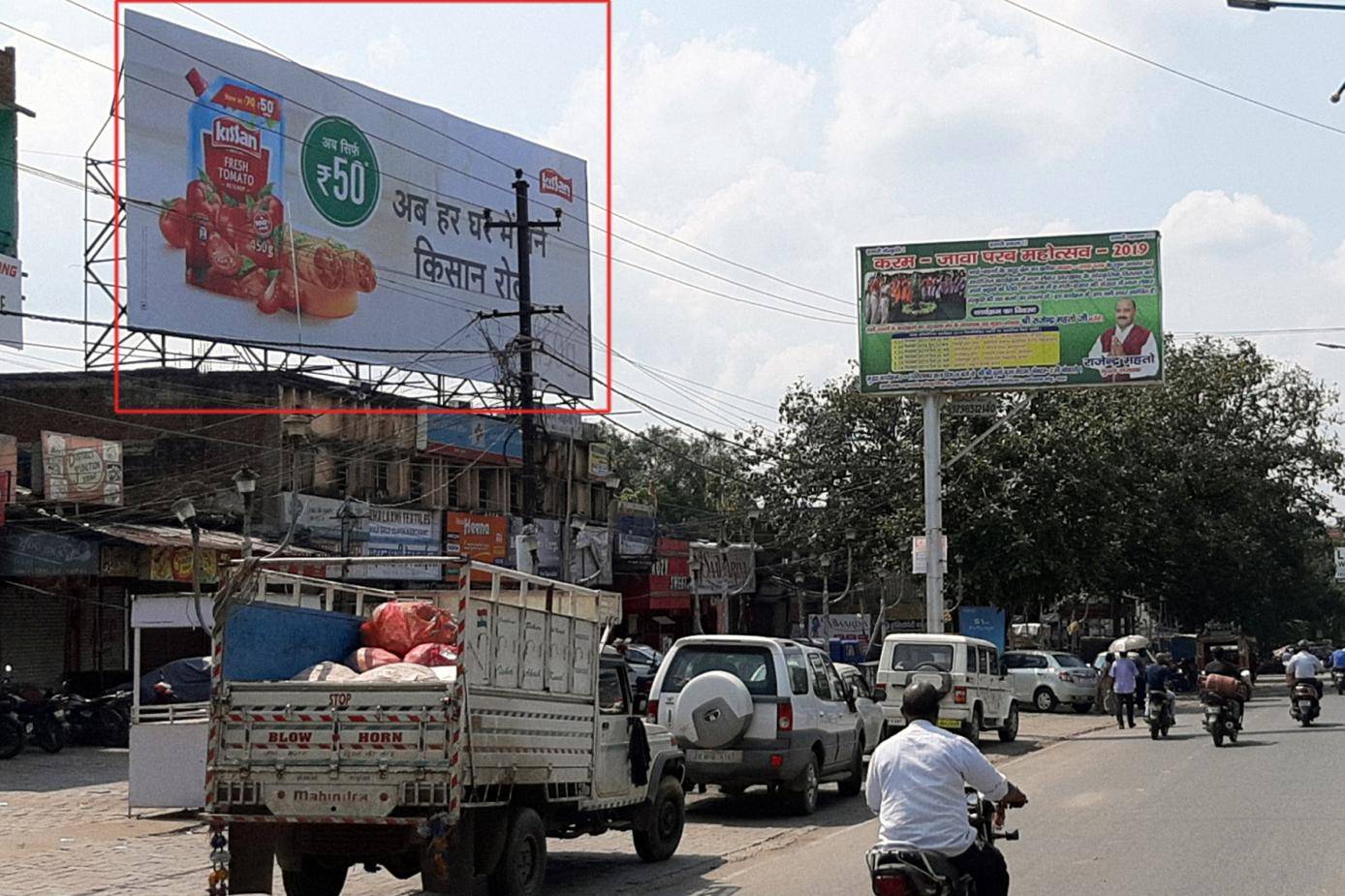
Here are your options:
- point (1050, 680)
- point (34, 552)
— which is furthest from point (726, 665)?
point (1050, 680)

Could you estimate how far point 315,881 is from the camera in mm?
10172

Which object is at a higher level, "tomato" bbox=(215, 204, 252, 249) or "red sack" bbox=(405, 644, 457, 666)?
"tomato" bbox=(215, 204, 252, 249)

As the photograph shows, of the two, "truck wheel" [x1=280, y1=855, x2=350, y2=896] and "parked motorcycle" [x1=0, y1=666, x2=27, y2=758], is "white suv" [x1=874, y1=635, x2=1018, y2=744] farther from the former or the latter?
"truck wheel" [x1=280, y1=855, x2=350, y2=896]

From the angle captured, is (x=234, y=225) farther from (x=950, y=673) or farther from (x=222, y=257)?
(x=950, y=673)

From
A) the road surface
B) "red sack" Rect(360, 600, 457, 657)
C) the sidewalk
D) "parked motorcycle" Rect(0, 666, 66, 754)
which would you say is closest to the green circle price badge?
"parked motorcycle" Rect(0, 666, 66, 754)

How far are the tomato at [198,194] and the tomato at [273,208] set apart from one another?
1.62 m

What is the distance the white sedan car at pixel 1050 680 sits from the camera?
3803 centimetres

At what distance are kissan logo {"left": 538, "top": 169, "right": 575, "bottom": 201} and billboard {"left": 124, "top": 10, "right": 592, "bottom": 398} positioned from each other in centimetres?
5

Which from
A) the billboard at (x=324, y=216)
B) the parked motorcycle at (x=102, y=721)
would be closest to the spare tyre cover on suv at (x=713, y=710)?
the parked motorcycle at (x=102, y=721)

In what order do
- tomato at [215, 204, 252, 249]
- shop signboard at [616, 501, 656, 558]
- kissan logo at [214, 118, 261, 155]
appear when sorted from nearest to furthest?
tomato at [215, 204, 252, 249]
kissan logo at [214, 118, 261, 155]
shop signboard at [616, 501, 656, 558]

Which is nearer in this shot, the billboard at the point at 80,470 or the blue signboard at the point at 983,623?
the billboard at the point at 80,470

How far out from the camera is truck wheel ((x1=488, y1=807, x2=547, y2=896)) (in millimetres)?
9938

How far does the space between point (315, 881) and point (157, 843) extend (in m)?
4.28

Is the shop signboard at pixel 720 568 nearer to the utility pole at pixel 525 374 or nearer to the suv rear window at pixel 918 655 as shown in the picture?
the suv rear window at pixel 918 655
